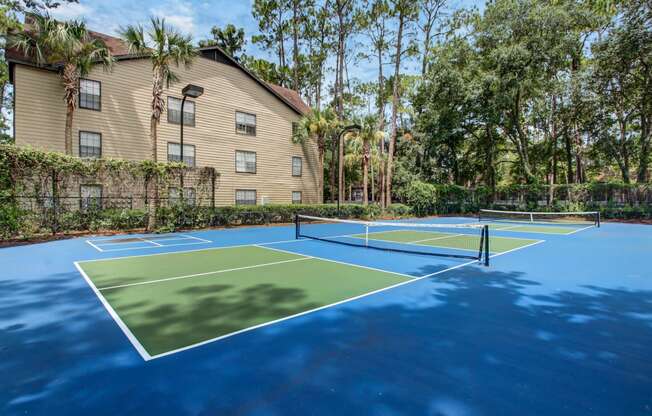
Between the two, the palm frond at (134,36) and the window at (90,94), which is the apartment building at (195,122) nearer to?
the window at (90,94)

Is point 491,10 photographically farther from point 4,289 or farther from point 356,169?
point 4,289

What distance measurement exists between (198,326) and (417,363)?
2.53 metres

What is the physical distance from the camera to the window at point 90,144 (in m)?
15.7

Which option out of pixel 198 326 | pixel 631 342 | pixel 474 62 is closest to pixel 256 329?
pixel 198 326

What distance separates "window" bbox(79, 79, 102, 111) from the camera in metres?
15.7

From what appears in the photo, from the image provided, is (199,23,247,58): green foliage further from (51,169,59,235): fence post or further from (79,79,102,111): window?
(51,169,59,235): fence post

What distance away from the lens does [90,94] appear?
15930 mm

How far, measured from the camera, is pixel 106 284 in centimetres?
586

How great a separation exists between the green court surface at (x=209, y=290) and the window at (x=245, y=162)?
1298 cm

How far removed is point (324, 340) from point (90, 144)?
56.4 feet

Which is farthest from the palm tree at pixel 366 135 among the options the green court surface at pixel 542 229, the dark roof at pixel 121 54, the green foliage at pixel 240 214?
the green court surface at pixel 542 229

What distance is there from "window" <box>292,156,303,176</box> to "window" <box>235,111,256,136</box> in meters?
3.53

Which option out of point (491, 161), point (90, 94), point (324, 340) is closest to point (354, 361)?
point (324, 340)

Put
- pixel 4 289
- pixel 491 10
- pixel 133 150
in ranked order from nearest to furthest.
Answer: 1. pixel 4 289
2. pixel 133 150
3. pixel 491 10
